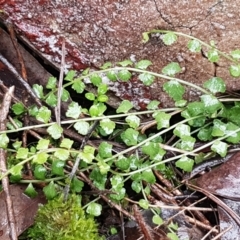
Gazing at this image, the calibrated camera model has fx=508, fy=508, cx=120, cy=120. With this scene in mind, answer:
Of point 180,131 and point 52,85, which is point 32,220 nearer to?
point 52,85

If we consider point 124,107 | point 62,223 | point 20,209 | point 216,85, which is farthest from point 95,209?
point 216,85

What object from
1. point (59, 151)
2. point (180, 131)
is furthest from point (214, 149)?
point (59, 151)

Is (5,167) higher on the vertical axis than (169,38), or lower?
lower

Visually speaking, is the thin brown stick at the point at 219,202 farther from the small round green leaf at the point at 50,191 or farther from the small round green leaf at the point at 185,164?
the small round green leaf at the point at 50,191

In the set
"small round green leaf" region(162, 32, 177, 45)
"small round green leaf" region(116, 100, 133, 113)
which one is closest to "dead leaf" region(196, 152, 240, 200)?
"small round green leaf" region(116, 100, 133, 113)

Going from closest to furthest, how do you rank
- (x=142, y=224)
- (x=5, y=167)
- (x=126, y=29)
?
(x=142, y=224) < (x=5, y=167) < (x=126, y=29)

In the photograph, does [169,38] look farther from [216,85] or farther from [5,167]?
[5,167]

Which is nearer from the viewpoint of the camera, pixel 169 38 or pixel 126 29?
pixel 169 38

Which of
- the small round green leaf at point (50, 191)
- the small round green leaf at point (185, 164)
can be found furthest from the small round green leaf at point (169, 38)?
the small round green leaf at point (50, 191)
